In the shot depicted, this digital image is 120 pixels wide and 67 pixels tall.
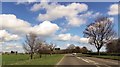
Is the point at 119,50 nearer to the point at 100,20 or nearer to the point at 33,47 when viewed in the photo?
the point at 100,20

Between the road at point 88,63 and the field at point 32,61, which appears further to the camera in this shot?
the field at point 32,61

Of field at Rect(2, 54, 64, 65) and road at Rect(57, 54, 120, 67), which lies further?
field at Rect(2, 54, 64, 65)

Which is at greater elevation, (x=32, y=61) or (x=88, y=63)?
(x=32, y=61)

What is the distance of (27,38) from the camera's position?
63.8 m

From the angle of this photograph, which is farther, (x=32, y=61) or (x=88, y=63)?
(x=32, y=61)

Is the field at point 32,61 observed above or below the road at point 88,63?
above

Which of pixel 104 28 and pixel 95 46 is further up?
pixel 104 28

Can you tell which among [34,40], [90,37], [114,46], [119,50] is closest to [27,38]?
[34,40]

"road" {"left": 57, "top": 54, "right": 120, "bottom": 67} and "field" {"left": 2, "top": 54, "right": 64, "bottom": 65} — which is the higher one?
"field" {"left": 2, "top": 54, "right": 64, "bottom": 65}

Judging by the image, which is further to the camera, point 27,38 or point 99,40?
point 99,40

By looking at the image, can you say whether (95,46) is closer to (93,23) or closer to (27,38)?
(93,23)

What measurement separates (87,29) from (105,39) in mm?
7098

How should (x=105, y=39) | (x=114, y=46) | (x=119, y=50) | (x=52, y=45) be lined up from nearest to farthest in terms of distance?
(x=105, y=39)
(x=119, y=50)
(x=114, y=46)
(x=52, y=45)

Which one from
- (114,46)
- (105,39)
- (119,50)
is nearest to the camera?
(105,39)
